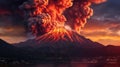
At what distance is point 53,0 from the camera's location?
104 m

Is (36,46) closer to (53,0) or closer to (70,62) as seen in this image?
(70,62)

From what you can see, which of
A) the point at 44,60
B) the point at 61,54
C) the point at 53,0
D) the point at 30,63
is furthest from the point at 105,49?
the point at 53,0

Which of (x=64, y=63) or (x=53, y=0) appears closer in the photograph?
(x=53, y=0)

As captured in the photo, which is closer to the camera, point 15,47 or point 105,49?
point 15,47

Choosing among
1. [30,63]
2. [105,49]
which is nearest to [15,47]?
[30,63]

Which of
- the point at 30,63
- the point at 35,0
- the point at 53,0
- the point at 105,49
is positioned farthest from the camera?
the point at 105,49

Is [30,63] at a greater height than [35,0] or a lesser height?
lesser

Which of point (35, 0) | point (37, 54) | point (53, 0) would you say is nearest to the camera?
point (35, 0)

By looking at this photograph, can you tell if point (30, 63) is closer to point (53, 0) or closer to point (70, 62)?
point (70, 62)

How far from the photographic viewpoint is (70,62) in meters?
152

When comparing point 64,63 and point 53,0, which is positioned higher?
point 53,0

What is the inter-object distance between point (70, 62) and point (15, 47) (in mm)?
23462

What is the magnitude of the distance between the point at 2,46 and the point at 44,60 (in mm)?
22280

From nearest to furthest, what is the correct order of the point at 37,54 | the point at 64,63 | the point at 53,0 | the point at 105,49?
the point at 53,0 → the point at 64,63 → the point at 37,54 → the point at 105,49
